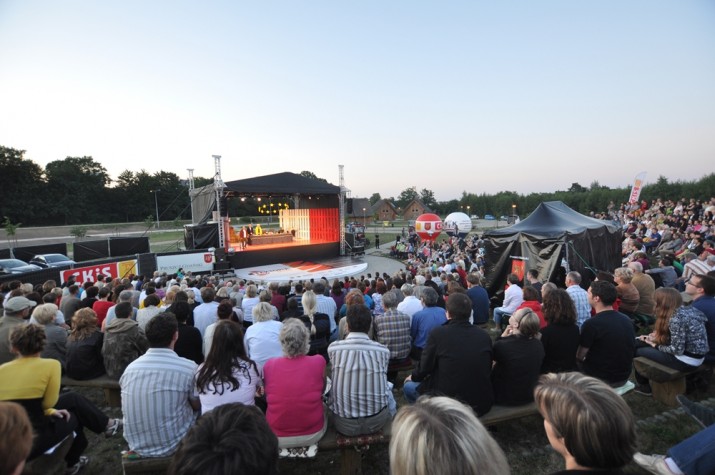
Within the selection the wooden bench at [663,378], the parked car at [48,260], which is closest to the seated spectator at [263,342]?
the wooden bench at [663,378]

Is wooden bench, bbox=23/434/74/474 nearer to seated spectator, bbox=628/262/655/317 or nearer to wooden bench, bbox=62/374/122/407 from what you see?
wooden bench, bbox=62/374/122/407

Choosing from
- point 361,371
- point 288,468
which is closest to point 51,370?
point 288,468

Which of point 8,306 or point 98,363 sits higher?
point 8,306

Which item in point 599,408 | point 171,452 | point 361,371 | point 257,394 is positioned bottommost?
point 171,452

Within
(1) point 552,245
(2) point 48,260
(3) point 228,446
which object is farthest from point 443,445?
(2) point 48,260

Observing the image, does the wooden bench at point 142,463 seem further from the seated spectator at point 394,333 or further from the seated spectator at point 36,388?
the seated spectator at point 394,333

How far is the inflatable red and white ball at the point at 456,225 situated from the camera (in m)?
21.7

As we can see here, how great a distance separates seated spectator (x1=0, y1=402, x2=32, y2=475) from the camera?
108 centimetres

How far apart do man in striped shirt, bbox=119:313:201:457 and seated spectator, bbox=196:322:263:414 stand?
17 cm

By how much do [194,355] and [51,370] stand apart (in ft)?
4.67

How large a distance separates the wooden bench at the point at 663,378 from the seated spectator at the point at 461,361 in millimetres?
2058

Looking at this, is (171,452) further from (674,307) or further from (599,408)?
(674,307)

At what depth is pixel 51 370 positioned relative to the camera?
7.78 feet

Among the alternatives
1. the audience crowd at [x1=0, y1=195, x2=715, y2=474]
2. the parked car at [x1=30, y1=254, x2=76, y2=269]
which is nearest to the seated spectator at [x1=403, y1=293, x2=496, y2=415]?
the audience crowd at [x1=0, y1=195, x2=715, y2=474]
